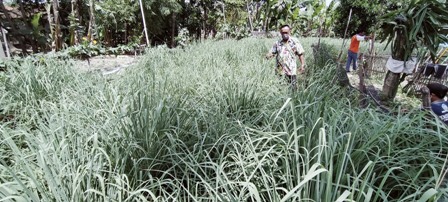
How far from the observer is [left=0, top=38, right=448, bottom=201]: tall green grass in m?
1.04

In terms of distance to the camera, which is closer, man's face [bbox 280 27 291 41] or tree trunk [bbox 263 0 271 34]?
man's face [bbox 280 27 291 41]

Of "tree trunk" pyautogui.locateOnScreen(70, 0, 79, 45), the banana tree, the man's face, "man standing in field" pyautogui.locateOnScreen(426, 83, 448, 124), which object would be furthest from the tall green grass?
"tree trunk" pyautogui.locateOnScreen(70, 0, 79, 45)

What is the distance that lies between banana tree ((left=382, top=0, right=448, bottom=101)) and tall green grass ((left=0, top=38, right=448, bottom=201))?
7.86ft

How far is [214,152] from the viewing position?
5.04ft

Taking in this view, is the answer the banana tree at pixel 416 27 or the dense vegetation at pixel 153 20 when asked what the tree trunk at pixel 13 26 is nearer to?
the dense vegetation at pixel 153 20

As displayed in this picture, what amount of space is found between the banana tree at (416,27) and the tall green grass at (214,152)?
2395 millimetres

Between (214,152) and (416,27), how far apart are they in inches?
140

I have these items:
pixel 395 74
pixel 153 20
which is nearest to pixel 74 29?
pixel 153 20

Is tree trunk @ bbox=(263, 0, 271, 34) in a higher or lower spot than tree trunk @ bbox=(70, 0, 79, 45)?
higher

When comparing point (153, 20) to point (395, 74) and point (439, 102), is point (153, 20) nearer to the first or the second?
point (395, 74)

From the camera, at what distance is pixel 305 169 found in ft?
3.79

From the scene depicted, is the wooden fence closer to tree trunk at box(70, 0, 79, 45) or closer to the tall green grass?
the tall green grass

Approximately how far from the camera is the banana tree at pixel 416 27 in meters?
3.38

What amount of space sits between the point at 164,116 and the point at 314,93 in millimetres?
1382
